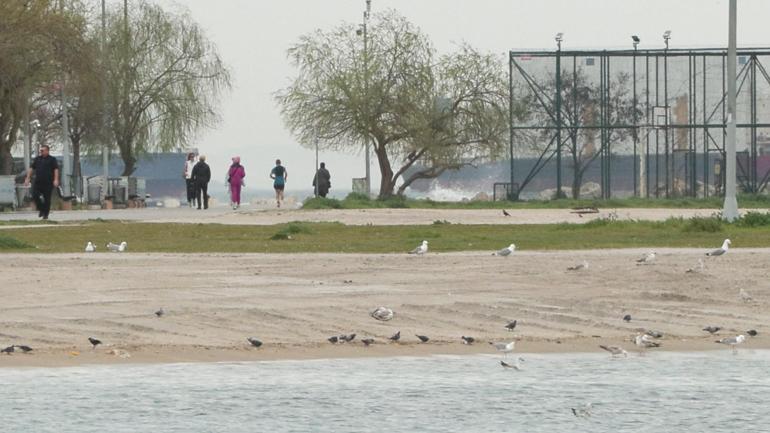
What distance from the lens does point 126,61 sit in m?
71.4

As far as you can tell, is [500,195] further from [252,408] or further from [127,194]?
[252,408]

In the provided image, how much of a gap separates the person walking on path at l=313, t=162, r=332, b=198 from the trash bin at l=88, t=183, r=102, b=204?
712 centimetres

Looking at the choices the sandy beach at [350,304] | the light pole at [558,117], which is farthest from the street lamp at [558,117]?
the sandy beach at [350,304]

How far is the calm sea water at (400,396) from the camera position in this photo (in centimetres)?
1280

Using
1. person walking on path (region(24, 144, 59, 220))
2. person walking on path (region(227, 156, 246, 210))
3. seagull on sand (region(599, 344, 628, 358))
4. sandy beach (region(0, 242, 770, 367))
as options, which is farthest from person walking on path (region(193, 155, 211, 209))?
seagull on sand (region(599, 344, 628, 358))

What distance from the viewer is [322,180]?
6331cm

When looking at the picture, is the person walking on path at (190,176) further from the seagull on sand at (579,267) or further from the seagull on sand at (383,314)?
the seagull on sand at (383,314)

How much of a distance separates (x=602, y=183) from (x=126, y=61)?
20469mm

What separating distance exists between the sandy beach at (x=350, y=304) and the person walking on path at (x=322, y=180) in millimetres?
40197

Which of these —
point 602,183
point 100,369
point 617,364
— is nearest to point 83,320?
point 100,369

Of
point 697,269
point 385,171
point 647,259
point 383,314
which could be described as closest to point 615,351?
point 383,314

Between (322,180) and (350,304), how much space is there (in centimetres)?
4559

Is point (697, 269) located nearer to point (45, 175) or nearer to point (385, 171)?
point (45, 175)

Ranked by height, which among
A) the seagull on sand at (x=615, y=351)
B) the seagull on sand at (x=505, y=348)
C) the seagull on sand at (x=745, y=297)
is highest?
the seagull on sand at (x=745, y=297)
